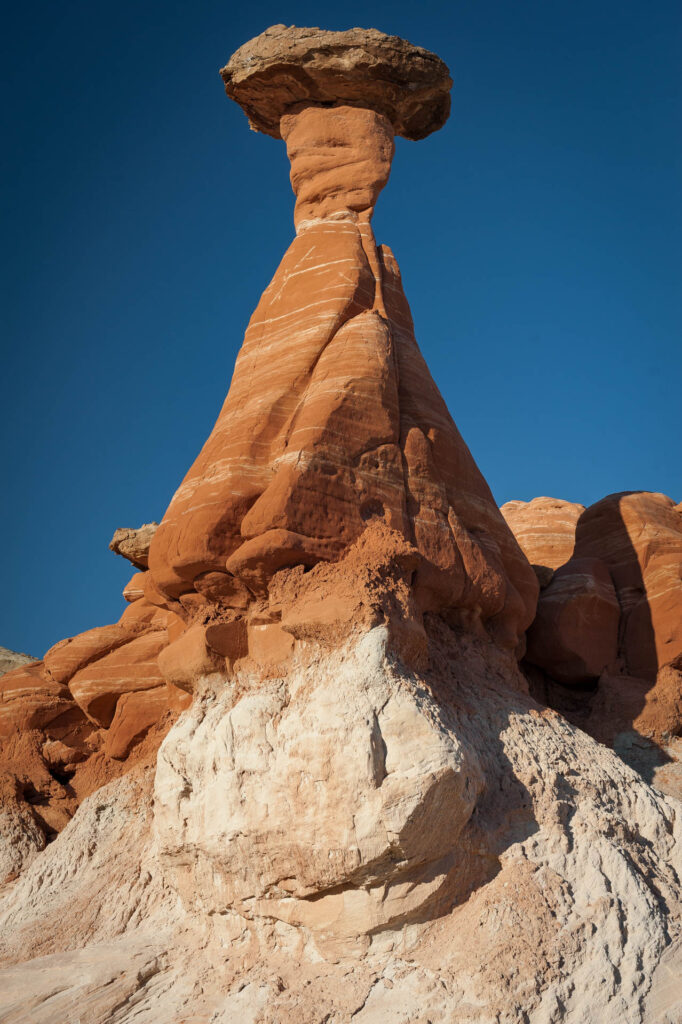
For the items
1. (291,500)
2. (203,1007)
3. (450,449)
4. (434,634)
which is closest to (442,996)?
(203,1007)

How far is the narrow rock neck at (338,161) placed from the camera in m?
14.2

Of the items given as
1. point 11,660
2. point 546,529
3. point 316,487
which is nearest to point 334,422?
point 316,487

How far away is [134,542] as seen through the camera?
54.7 feet

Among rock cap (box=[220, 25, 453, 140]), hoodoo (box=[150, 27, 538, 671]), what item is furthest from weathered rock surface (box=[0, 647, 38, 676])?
rock cap (box=[220, 25, 453, 140])

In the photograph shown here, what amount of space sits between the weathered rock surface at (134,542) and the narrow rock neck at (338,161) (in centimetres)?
587

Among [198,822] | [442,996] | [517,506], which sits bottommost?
[442,996]

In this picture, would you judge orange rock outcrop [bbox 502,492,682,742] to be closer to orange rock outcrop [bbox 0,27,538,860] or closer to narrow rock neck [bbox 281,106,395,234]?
orange rock outcrop [bbox 0,27,538,860]

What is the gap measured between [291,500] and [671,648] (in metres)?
7.52

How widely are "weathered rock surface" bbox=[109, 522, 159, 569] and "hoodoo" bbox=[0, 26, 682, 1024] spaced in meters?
2.07

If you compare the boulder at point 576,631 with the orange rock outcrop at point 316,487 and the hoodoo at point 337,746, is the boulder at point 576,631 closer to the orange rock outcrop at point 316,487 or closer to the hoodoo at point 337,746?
the hoodoo at point 337,746

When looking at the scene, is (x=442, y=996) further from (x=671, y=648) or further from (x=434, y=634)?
(x=671, y=648)

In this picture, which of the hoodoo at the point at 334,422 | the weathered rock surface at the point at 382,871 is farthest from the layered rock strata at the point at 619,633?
the weathered rock surface at the point at 382,871

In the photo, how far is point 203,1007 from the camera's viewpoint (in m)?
9.29

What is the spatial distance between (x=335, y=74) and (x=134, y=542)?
8.42m
